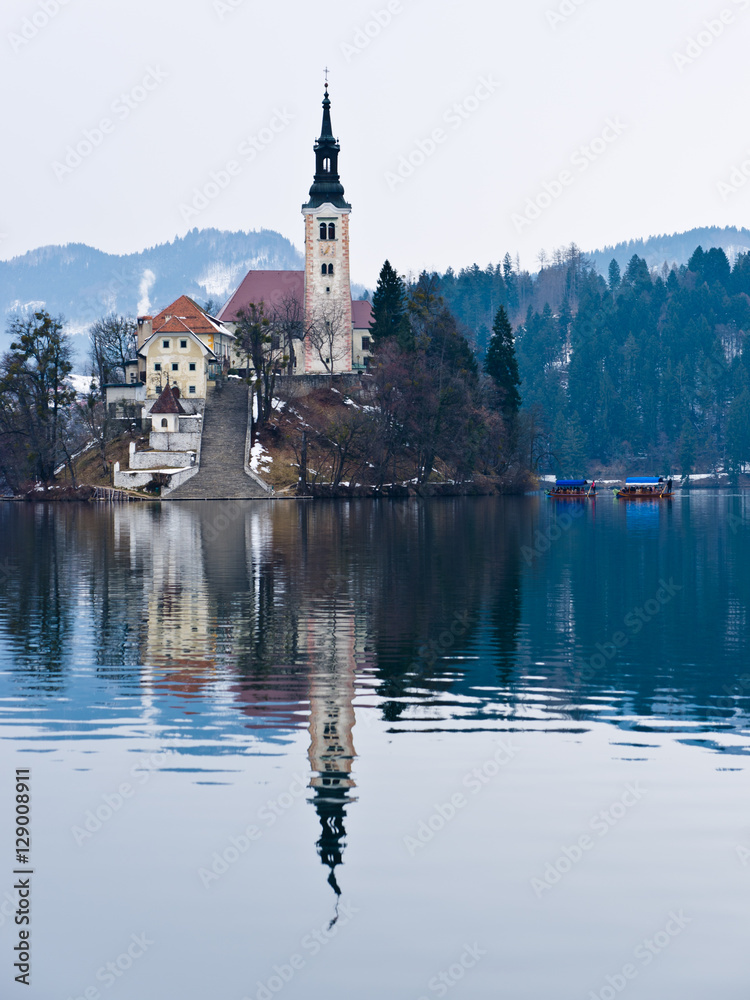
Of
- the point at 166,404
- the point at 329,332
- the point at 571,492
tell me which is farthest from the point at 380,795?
the point at 329,332

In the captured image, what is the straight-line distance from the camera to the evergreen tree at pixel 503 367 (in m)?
135

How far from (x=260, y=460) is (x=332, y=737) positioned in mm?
102003

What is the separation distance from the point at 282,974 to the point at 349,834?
3226 millimetres

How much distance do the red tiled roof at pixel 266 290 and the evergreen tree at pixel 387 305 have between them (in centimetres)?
2099

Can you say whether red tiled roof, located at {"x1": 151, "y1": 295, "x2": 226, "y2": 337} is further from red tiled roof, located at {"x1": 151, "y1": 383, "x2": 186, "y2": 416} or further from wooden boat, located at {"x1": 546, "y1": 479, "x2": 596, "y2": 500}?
wooden boat, located at {"x1": 546, "y1": 479, "x2": 596, "y2": 500}

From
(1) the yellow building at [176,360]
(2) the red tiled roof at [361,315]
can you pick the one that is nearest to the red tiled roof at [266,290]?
(2) the red tiled roof at [361,315]

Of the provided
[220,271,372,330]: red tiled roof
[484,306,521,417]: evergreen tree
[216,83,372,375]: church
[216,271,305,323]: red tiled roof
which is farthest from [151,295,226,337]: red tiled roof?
[484,306,521,417]: evergreen tree

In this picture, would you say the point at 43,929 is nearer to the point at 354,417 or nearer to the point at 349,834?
the point at 349,834

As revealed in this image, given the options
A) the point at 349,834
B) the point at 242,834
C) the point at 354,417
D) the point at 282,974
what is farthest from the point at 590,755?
the point at 354,417

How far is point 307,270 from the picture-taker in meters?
140

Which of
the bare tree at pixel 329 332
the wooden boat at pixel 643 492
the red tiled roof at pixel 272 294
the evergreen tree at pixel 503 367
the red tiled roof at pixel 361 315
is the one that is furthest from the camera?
the red tiled roof at pixel 272 294

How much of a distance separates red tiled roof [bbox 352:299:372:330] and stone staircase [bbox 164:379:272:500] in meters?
20.9

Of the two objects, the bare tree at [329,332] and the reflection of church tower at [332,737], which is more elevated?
the bare tree at [329,332]

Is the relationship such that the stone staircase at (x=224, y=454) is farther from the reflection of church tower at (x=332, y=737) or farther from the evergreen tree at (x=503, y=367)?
the reflection of church tower at (x=332, y=737)
